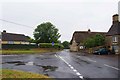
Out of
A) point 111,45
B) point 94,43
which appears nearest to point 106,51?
point 111,45

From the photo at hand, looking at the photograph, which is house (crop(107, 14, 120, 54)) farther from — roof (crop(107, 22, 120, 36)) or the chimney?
the chimney

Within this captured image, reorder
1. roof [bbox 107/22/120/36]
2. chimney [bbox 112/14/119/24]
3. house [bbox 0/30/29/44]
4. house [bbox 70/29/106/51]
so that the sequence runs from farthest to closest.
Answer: house [bbox 0/30/29/44], house [bbox 70/29/106/51], chimney [bbox 112/14/119/24], roof [bbox 107/22/120/36]

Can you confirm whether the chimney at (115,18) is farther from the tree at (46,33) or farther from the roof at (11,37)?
the roof at (11,37)

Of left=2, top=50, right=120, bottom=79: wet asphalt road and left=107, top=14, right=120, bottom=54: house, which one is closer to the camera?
left=2, top=50, right=120, bottom=79: wet asphalt road

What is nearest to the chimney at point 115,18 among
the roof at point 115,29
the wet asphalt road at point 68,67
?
the roof at point 115,29

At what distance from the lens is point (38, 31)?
92812mm

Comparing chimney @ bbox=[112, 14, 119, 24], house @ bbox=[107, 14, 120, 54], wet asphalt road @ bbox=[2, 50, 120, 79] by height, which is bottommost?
wet asphalt road @ bbox=[2, 50, 120, 79]

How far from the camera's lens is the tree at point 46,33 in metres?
90.0

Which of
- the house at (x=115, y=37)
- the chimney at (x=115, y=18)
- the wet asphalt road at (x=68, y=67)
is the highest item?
the chimney at (x=115, y=18)

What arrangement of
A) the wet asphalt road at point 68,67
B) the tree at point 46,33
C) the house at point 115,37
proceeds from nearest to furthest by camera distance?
the wet asphalt road at point 68,67
the house at point 115,37
the tree at point 46,33

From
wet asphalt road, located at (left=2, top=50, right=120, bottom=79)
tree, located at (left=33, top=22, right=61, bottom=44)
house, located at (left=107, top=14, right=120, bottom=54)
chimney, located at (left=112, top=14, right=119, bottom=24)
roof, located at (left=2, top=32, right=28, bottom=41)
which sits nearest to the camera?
wet asphalt road, located at (left=2, top=50, right=120, bottom=79)

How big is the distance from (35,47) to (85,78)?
6222 centimetres

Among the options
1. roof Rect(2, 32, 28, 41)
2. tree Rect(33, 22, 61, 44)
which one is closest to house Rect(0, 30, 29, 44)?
roof Rect(2, 32, 28, 41)

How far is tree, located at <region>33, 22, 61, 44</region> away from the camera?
90.0 m
